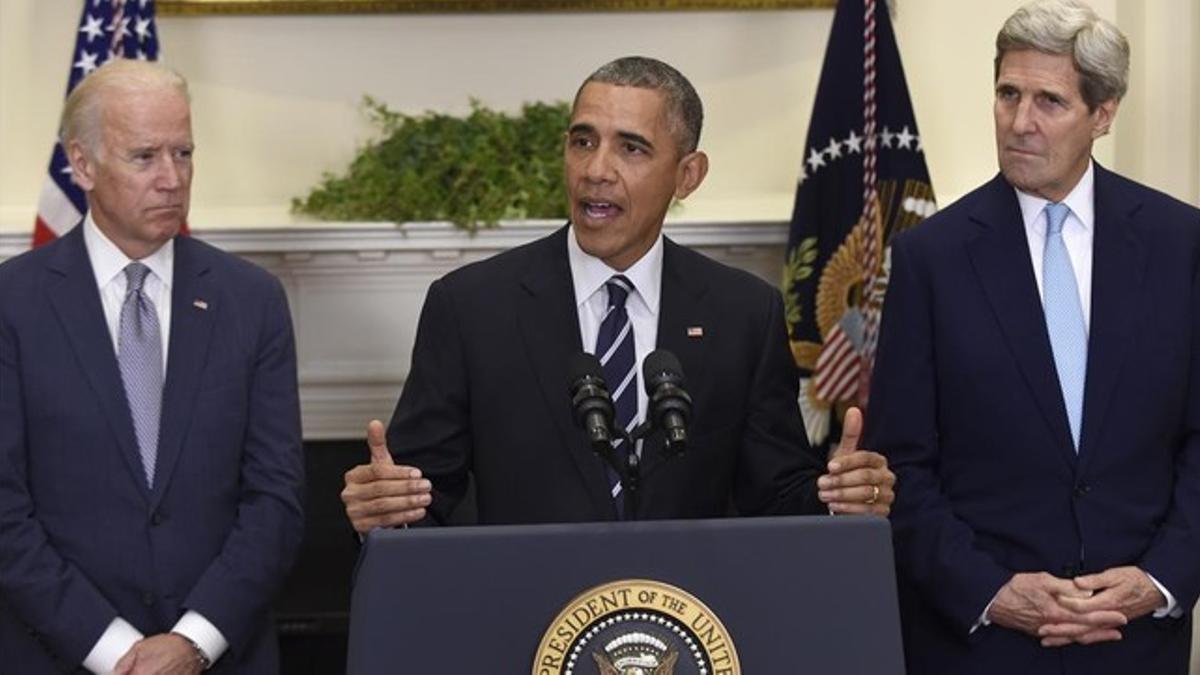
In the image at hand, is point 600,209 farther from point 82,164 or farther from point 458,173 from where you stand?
point 458,173

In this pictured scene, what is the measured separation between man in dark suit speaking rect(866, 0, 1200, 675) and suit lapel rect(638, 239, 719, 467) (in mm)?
401

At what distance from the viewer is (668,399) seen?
8.83 ft

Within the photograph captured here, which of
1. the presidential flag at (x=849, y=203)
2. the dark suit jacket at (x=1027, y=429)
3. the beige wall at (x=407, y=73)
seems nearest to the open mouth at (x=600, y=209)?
the dark suit jacket at (x=1027, y=429)

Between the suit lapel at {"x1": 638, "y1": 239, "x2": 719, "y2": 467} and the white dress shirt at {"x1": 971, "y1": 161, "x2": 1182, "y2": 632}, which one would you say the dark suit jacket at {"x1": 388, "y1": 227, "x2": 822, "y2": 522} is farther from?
the white dress shirt at {"x1": 971, "y1": 161, "x2": 1182, "y2": 632}

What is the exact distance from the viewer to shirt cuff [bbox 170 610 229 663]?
3635 millimetres

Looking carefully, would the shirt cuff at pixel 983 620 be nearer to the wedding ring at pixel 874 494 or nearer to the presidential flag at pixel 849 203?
the wedding ring at pixel 874 494

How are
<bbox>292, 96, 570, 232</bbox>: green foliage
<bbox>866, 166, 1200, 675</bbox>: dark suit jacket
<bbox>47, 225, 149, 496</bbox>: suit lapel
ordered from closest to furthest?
1. <bbox>866, 166, 1200, 675</bbox>: dark suit jacket
2. <bbox>47, 225, 149, 496</bbox>: suit lapel
3. <bbox>292, 96, 570, 232</bbox>: green foliage

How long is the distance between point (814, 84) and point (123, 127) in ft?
8.71

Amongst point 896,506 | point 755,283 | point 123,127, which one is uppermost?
point 123,127

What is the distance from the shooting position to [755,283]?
3648 millimetres

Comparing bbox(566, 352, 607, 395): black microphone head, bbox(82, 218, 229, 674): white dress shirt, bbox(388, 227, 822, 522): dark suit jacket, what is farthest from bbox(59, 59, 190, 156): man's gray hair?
bbox(566, 352, 607, 395): black microphone head

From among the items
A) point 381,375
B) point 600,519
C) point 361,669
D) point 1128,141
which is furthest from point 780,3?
point 361,669

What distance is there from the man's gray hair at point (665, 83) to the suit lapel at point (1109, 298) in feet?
2.51

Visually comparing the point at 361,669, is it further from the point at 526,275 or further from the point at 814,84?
the point at 814,84
